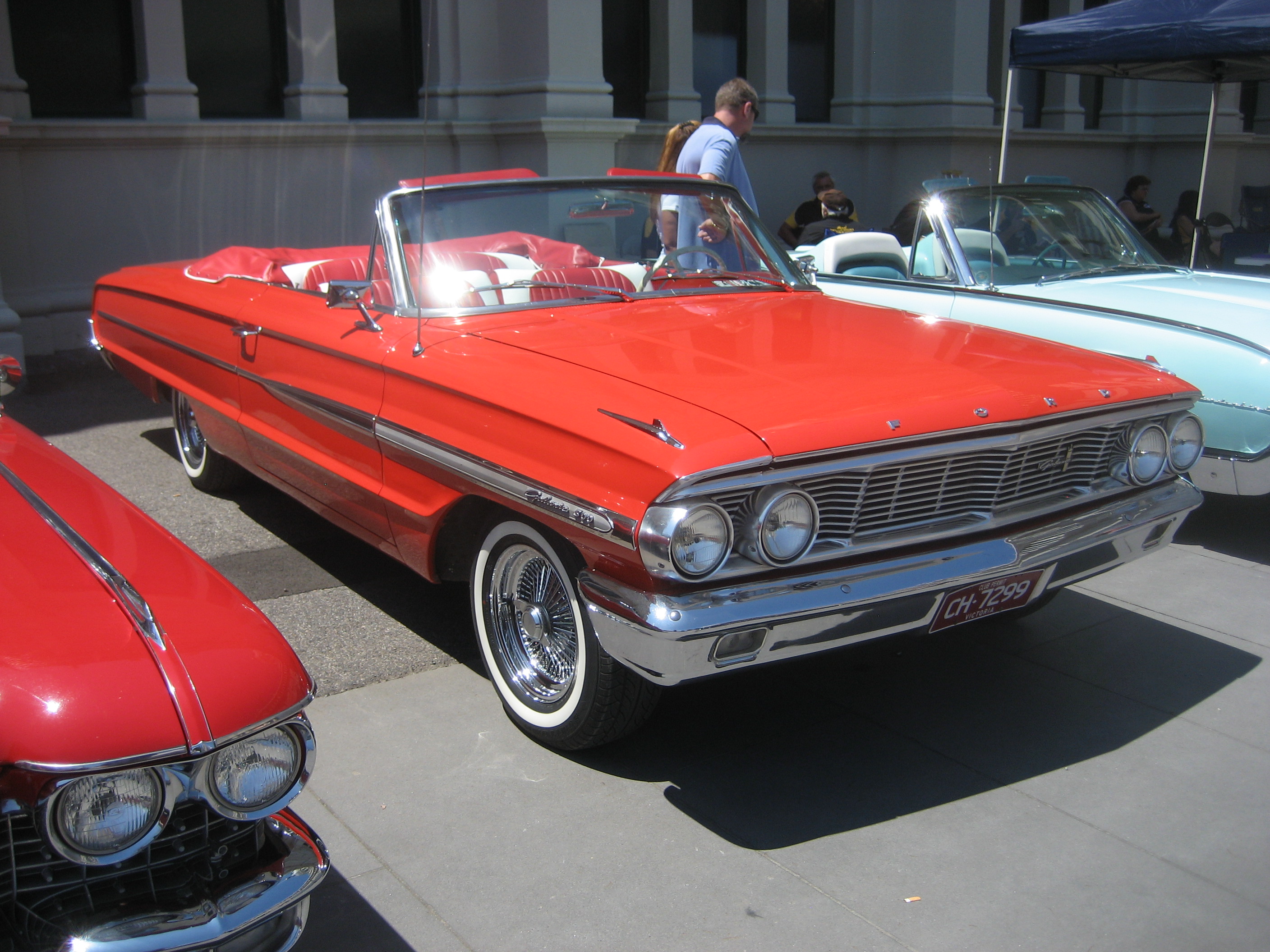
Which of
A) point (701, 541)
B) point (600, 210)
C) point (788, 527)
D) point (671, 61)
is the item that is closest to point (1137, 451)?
point (788, 527)

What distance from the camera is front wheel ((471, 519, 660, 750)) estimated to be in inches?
116

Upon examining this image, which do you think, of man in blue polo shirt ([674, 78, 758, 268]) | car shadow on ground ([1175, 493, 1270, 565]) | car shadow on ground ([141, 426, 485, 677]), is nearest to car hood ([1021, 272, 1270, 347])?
car shadow on ground ([1175, 493, 1270, 565])

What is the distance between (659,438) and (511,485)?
0.53m

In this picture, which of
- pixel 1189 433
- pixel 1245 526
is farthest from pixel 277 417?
pixel 1245 526

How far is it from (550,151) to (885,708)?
8.18m

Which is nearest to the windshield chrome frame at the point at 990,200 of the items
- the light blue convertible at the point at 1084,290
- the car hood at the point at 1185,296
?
the light blue convertible at the point at 1084,290

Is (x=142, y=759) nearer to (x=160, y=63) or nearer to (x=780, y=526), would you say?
(x=780, y=526)

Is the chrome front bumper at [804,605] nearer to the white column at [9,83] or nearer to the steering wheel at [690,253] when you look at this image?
the steering wheel at [690,253]

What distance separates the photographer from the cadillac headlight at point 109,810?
1630 mm

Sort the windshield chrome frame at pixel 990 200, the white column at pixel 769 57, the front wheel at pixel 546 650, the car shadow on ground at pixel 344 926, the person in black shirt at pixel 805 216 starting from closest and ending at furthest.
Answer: the car shadow on ground at pixel 344 926 → the front wheel at pixel 546 650 → the windshield chrome frame at pixel 990 200 → the person in black shirt at pixel 805 216 → the white column at pixel 769 57

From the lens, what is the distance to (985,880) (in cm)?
264

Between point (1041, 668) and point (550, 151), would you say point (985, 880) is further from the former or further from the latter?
point (550, 151)

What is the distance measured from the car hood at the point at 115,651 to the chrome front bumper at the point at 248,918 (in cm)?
25

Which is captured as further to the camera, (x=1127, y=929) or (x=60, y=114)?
(x=60, y=114)
